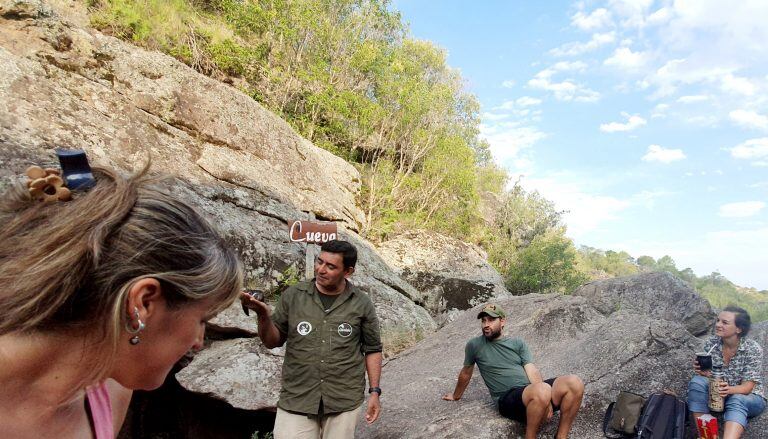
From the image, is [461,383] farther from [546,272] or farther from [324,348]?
[546,272]

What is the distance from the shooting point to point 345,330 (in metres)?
3.59

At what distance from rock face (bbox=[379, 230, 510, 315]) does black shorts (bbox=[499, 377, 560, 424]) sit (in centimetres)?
614

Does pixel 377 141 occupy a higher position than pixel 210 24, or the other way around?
pixel 210 24

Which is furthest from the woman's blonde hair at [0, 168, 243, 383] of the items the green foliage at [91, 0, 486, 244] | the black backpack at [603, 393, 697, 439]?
the green foliage at [91, 0, 486, 244]

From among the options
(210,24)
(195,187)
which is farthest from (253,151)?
(210,24)

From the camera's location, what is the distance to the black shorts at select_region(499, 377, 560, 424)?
418 cm

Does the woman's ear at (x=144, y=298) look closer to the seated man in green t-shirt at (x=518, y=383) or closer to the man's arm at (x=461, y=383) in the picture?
the seated man in green t-shirt at (x=518, y=383)

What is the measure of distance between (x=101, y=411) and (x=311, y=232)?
4136mm

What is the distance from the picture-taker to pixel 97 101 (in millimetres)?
7254

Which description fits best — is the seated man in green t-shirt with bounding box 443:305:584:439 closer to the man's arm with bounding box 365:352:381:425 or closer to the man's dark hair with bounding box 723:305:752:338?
the man's arm with bounding box 365:352:381:425

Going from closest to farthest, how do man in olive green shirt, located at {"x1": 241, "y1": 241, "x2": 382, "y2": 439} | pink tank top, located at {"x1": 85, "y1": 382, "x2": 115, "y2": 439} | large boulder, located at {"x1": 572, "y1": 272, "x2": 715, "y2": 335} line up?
1. pink tank top, located at {"x1": 85, "y1": 382, "x2": 115, "y2": 439}
2. man in olive green shirt, located at {"x1": 241, "y1": 241, "x2": 382, "y2": 439}
3. large boulder, located at {"x1": 572, "y1": 272, "x2": 715, "y2": 335}

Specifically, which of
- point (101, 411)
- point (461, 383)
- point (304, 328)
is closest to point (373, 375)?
point (304, 328)

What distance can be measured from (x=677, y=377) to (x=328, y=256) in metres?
4.32

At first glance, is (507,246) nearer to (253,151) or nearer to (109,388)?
(253,151)
